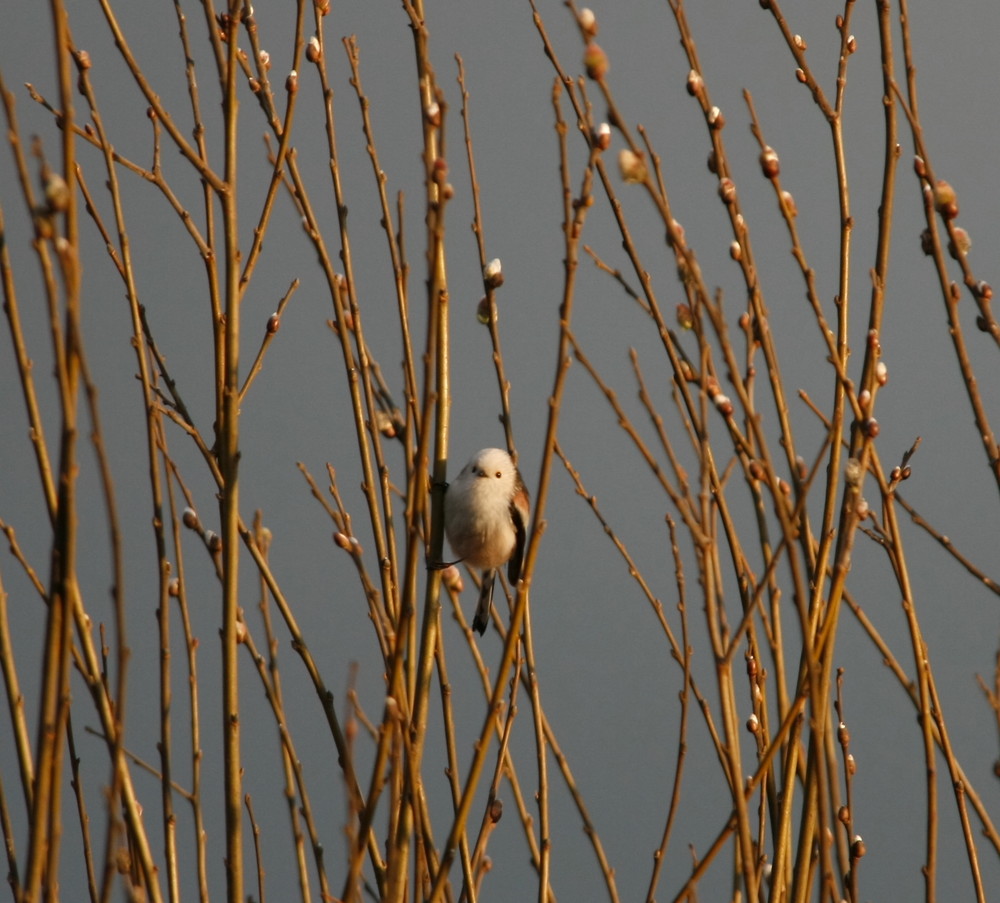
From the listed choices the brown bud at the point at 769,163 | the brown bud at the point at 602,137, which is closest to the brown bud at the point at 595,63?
the brown bud at the point at 602,137

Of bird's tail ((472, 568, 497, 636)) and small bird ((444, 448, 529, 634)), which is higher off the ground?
small bird ((444, 448, 529, 634))

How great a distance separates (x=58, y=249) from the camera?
58cm

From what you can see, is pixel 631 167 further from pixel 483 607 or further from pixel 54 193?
pixel 483 607

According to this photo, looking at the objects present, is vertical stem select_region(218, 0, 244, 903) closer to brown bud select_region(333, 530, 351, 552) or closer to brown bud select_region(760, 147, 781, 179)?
brown bud select_region(333, 530, 351, 552)

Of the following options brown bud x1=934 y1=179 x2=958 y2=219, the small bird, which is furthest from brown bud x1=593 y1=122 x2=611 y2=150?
the small bird

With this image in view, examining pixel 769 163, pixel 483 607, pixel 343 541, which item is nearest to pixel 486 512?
pixel 483 607

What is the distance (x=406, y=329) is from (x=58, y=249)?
1.66 ft

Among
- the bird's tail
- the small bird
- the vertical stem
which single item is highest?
the small bird

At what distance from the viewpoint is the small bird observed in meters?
1.50

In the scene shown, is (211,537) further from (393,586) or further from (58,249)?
(58,249)

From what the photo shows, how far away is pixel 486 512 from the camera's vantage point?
59.1 inches

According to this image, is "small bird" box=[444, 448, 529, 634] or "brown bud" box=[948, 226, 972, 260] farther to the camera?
"small bird" box=[444, 448, 529, 634]

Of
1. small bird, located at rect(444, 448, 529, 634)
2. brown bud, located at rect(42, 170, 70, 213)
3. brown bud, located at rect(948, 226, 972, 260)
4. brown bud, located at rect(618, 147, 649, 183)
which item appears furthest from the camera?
small bird, located at rect(444, 448, 529, 634)

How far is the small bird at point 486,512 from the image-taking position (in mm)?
1503
